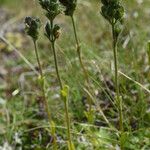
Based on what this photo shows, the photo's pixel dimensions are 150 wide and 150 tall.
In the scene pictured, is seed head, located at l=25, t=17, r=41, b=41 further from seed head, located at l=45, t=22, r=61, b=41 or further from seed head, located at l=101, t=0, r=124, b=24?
seed head, located at l=101, t=0, r=124, b=24

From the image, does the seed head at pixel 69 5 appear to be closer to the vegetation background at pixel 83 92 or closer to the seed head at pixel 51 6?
the seed head at pixel 51 6

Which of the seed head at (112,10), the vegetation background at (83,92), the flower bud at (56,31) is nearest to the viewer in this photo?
the seed head at (112,10)

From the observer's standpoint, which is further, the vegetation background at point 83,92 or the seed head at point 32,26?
the vegetation background at point 83,92

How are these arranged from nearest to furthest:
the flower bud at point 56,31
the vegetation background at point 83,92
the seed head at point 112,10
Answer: the seed head at point 112,10, the flower bud at point 56,31, the vegetation background at point 83,92

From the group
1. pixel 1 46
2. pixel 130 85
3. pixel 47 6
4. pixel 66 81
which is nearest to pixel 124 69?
pixel 130 85

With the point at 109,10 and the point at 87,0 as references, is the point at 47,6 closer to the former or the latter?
the point at 109,10

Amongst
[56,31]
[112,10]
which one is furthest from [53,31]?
[112,10]

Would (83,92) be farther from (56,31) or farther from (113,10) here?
(113,10)

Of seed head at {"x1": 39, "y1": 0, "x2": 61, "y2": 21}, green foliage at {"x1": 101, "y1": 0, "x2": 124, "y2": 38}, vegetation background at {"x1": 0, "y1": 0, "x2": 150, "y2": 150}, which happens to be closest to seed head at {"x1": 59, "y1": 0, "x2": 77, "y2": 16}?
seed head at {"x1": 39, "y1": 0, "x2": 61, "y2": 21}

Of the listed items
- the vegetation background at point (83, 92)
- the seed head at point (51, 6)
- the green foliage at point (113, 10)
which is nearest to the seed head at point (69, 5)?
the seed head at point (51, 6)

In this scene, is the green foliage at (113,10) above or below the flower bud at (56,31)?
above
